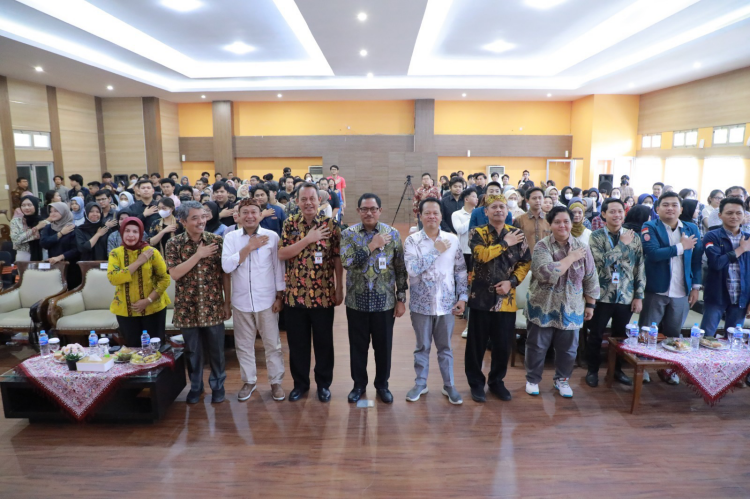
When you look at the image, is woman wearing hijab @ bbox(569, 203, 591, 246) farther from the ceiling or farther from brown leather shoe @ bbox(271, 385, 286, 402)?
the ceiling

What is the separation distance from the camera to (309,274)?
3195mm

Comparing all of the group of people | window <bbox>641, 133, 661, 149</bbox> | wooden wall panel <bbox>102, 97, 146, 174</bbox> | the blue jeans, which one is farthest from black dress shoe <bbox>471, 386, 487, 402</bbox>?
wooden wall panel <bbox>102, 97, 146, 174</bbox>

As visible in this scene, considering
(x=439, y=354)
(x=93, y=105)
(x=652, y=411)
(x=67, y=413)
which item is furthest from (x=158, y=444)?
(x=93, y=105)

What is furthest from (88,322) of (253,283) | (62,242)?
(253,283)

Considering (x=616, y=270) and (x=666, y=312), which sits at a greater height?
(x=616, y=270)

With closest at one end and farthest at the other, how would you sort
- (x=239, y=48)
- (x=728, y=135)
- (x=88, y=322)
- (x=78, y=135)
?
A: 1. (x=88, y=322)
2. (x=728, y=135)
3. (x=239, y=48)
4. (x=78, y=135)

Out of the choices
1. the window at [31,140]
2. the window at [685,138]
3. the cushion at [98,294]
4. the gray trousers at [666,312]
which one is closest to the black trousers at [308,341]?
the cushion at [98,294]

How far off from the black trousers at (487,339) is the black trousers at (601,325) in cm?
84

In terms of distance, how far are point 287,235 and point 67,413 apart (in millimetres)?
1927

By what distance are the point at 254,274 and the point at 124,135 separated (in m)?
11.9

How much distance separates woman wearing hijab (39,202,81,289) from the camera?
4.86 meters

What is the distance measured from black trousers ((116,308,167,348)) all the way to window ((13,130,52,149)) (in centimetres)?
897

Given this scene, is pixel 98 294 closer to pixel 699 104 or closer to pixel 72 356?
pixel 72 356

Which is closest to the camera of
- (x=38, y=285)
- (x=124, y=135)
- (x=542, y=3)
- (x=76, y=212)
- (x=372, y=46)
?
(x=38, y=285)
